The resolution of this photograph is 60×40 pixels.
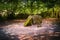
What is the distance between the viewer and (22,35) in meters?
9.00

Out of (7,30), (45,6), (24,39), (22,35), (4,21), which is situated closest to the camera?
(24,39)

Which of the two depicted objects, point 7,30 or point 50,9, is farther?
point 50,9

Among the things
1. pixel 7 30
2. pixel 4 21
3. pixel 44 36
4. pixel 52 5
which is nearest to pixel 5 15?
pixel 4 21

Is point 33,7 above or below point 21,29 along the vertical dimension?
above

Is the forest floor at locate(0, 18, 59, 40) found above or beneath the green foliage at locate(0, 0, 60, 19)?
beneath

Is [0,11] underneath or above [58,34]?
above

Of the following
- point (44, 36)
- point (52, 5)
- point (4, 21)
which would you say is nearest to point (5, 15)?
point (4, 21)

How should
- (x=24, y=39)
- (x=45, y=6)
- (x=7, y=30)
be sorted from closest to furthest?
(x=24, y=39) < (x=7, y=30) < (x=45, y=6)

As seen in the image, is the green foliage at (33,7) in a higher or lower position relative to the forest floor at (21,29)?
higher

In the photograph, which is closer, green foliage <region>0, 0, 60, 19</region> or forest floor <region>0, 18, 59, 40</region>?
forest floor <region>0, 18, 59, 40</region>

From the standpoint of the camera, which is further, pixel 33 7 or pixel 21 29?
pixel 33 7

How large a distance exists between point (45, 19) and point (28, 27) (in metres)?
1.97

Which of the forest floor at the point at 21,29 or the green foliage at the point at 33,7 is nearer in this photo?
the forest floor at the point at 21,29

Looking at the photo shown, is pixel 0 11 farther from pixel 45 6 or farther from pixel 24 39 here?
pixel 24 39
